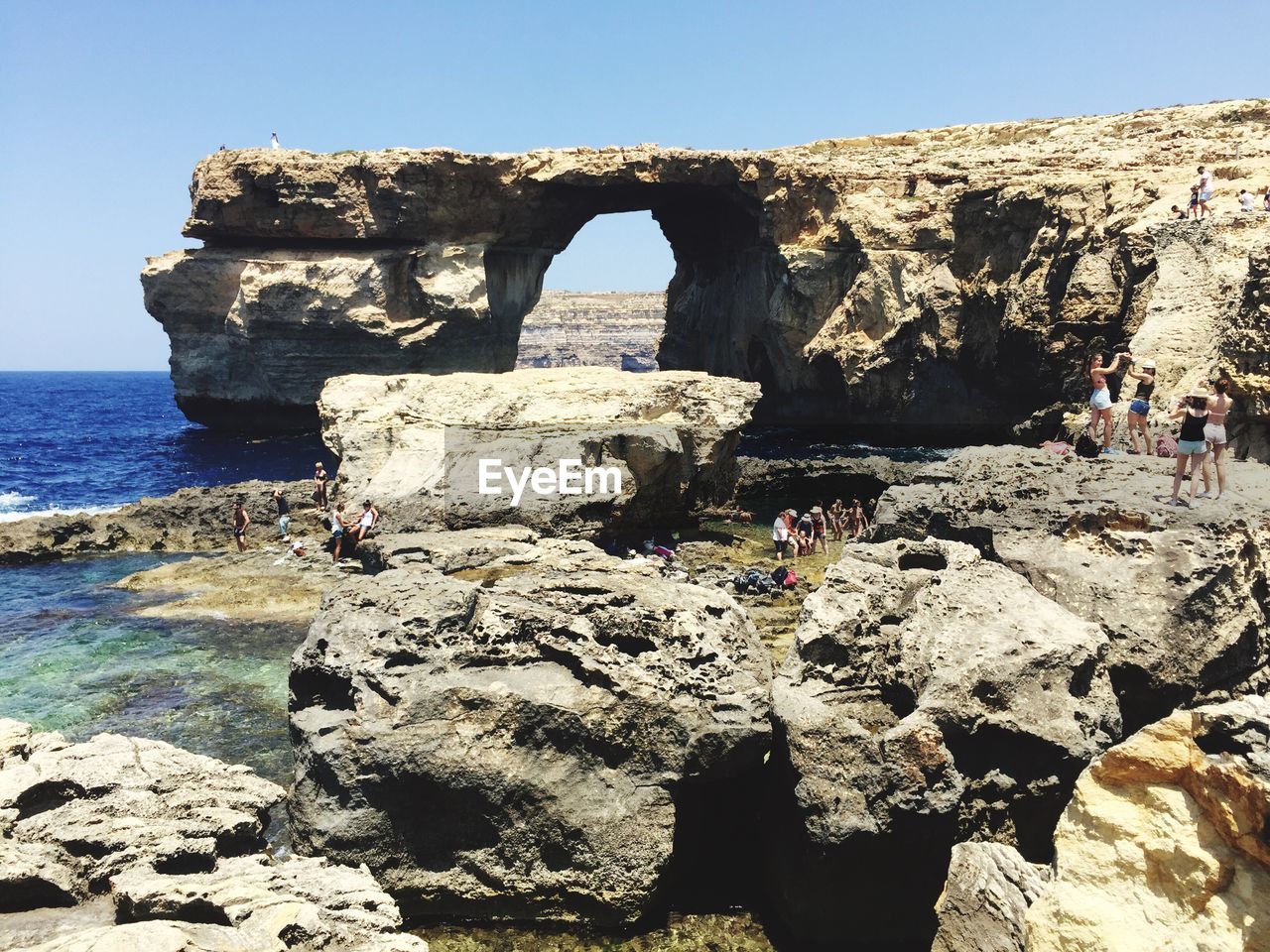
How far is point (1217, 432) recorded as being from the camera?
32.3ft

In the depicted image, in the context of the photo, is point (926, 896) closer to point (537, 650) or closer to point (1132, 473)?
point (537, 650)

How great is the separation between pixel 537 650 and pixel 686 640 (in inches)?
53.8

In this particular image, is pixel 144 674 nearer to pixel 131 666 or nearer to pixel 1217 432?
pixel 131 666

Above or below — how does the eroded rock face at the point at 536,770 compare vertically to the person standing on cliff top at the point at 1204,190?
below

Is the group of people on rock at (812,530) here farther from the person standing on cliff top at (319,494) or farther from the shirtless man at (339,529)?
the person standing on cliff top at (319,494)

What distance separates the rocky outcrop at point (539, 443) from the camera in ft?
62.4

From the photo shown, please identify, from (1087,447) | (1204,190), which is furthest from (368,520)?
(1204,190)

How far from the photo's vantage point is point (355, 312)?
43.4m

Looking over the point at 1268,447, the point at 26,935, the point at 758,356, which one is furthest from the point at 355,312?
the point at 26,935

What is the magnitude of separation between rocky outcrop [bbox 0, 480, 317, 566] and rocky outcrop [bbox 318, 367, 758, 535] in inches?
205

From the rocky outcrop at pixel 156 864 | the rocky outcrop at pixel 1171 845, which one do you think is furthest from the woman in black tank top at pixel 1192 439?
the rocky outcrop at pixel 156 864

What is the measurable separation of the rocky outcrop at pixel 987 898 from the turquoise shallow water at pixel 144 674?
305 inches

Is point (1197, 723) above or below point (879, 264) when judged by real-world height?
below
